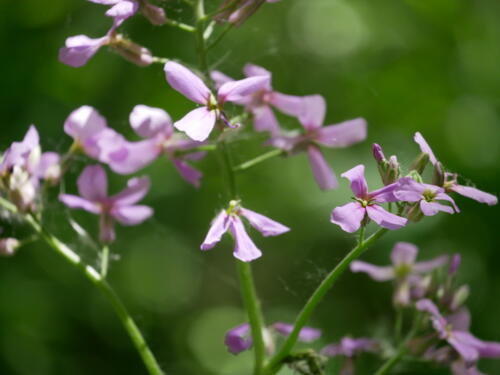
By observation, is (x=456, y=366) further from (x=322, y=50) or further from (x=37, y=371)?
(x=322, y=50)

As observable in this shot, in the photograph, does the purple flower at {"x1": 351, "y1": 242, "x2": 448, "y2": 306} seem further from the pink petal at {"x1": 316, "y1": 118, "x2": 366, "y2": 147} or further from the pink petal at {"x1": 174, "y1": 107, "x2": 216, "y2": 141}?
Result: the pink petal at {"x1": 174, "y1": 107, "x2": 216, "y2": 141}

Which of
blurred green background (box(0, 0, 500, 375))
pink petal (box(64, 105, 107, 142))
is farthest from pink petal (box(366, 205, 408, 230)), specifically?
blurred green background (box(0, 0, 500, 375))

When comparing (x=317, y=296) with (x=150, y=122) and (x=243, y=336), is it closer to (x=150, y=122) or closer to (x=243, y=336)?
(x=243, y=336)

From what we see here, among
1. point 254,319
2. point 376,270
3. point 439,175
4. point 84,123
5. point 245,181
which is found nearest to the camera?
point 439,175

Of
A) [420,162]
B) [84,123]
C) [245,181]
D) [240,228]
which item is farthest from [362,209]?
[245,181]

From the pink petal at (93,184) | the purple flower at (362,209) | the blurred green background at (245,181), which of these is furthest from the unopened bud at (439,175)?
the blurred green background at (245,181)

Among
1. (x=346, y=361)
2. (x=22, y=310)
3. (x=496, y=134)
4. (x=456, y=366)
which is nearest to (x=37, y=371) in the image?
(x=22, y=310)
